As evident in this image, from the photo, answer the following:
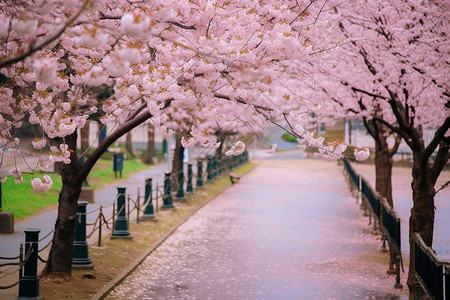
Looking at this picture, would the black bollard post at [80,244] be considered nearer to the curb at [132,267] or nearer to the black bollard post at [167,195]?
the curb at [132,267]

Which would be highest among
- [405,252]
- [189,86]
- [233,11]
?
[233,11]

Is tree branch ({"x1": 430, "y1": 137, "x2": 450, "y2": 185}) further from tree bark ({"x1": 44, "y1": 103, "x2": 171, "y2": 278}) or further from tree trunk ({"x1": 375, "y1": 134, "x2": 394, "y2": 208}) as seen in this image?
tree trunk ({"x1": 375, "y1": 134, "x2": 394, "y2": 208})

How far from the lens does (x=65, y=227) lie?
1141 centimetres

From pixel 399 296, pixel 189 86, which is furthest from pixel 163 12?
pixel 399 296

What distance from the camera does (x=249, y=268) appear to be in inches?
536

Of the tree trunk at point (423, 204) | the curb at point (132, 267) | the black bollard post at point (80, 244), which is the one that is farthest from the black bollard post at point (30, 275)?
the tree trunk at point (423, 204)

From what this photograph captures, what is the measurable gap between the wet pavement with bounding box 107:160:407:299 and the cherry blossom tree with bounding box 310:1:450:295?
1965 millimetres

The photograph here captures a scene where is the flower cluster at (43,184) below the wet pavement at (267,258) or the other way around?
the other way around

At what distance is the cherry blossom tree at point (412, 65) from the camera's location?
11453 mm

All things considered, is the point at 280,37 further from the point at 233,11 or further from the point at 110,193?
the point at 110,193

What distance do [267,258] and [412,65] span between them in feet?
18.0

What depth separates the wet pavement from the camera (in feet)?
38.3

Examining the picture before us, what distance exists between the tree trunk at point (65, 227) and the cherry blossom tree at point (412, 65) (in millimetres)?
6057

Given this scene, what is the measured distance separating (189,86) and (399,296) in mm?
5627
